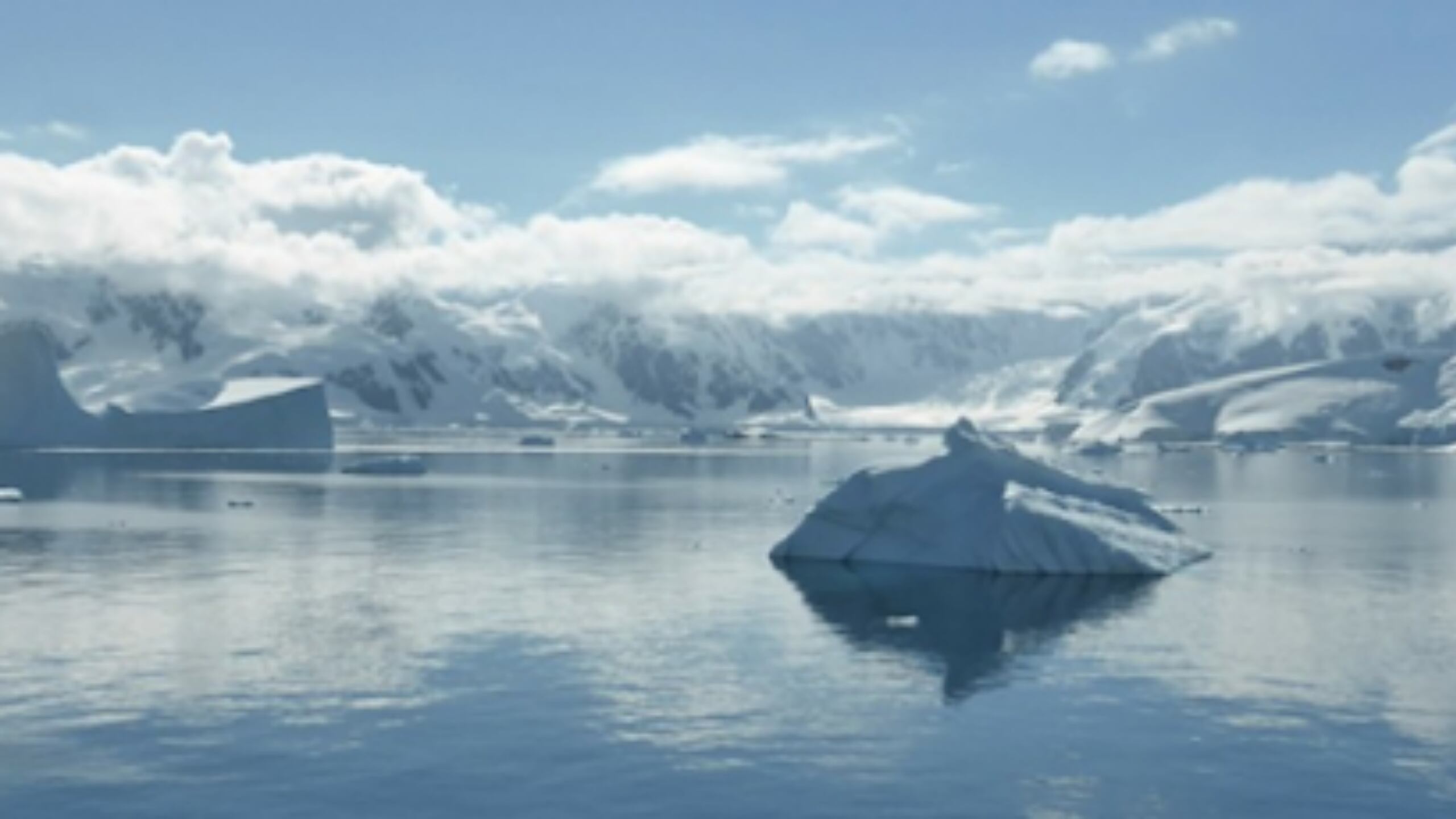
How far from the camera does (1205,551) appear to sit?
56.4 metres

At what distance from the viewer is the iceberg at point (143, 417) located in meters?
136

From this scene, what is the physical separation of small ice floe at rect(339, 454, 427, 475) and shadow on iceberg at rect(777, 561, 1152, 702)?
6662 cm

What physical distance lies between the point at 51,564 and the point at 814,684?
32.4 meters

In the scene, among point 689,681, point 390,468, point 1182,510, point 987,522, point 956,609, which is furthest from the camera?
point 390,468

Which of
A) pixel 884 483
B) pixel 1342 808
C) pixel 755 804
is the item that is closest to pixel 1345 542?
pixel 884 483

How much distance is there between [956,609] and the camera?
42031mm

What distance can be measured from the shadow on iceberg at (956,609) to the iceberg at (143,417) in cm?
10677

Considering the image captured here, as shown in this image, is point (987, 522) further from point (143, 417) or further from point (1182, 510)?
point (143, 417)

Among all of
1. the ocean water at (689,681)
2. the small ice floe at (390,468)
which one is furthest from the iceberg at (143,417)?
the ocean water at (689,681)

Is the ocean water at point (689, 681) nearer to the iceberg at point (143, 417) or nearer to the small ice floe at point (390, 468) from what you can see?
the small ice floe at point (390, 468)

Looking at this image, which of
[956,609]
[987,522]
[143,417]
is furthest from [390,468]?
[956,609]

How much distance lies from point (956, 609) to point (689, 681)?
1328cm

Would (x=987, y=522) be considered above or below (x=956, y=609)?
above

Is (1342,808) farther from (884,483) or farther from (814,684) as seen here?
(884,483)
